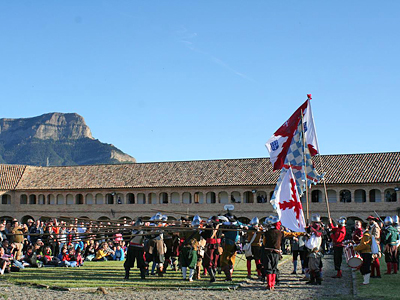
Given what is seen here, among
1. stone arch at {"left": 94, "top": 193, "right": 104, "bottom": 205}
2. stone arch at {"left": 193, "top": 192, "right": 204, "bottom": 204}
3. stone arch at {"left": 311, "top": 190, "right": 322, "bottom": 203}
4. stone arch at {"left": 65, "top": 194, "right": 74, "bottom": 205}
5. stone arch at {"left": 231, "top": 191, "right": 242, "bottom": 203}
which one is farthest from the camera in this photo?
stone arch at {"left": 65, "top": 194, "right": 74, "bottom": 205}

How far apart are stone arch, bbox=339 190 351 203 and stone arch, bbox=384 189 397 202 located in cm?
287

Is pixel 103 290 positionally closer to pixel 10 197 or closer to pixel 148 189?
pixel 148 189

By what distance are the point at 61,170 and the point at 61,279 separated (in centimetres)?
4358

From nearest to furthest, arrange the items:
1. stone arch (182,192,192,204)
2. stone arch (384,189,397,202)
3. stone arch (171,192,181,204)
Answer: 1. stone arch (384,189,397,202)
2. stone arch (182,192,192,204)
3. stone arch (171,192,181,204)

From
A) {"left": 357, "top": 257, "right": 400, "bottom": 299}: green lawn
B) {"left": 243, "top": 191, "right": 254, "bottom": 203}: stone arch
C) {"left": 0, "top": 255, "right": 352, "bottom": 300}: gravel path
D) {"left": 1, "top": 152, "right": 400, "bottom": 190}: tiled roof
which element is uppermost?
{"left": 1, "top": 152, "right": 400, "bottom": 190}: tiled roof

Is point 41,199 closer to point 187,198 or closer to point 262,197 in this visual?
point 187,198

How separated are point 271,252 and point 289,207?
1.22 m

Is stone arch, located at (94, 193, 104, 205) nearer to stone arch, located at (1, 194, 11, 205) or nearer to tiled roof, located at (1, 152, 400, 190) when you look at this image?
tiled roof, located at (1, 152, 400, 190)

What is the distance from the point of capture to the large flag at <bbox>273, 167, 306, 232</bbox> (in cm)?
1389

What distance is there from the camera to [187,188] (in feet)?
166

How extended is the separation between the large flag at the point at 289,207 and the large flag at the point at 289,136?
2.87 meters

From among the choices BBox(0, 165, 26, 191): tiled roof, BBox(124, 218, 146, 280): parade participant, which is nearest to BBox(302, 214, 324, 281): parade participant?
BBox(124, 218, 146, 280): parade participant

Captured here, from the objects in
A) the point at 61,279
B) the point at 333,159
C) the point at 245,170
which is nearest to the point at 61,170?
the point at 245,170

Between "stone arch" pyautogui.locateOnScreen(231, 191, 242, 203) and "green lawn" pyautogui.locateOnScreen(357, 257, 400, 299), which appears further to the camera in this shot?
"stone arch" pyautogui.locateOnScreen(231, 191, 242, 203)
